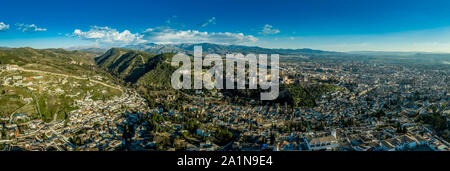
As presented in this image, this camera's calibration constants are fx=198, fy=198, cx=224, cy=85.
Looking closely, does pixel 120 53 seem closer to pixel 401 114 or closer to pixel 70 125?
pixel 70 125

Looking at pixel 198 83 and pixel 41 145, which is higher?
pixel 198 83

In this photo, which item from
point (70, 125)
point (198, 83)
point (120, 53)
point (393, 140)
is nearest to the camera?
point (393, 140)

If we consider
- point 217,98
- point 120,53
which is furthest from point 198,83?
point 120,53

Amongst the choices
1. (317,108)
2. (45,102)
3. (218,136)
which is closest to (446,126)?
(317,108)

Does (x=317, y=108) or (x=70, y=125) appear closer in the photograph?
(x=70, y=125)
